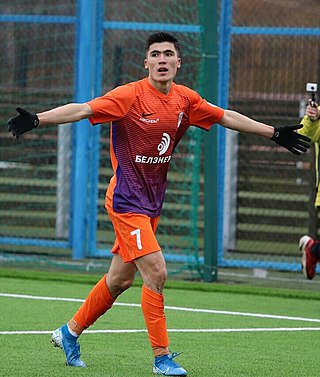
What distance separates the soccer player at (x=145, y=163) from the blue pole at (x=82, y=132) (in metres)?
6.37

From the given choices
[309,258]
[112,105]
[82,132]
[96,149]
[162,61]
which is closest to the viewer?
[112,105]

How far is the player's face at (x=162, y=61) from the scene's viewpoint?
7566 millimetres

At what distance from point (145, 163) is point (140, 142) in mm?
138

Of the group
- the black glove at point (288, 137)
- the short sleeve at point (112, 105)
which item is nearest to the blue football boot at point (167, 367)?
the short sleeve at point (112, 105)

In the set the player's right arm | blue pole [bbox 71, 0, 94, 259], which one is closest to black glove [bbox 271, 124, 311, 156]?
the player's right arm

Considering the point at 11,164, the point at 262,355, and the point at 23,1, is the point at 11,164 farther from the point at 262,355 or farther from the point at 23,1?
the point at 262,355

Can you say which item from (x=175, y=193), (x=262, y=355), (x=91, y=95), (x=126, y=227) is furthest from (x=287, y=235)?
(x=126, y=227)

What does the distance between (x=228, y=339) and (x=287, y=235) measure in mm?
5189

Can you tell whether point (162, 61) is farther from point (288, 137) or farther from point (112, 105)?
point (288, 137)

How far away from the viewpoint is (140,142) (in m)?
7.57

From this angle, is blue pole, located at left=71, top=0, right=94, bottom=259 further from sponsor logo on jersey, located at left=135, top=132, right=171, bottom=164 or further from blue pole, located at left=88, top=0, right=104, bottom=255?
sponsor logo on jersey, located at left=135, top=132, right=171, bottom=164

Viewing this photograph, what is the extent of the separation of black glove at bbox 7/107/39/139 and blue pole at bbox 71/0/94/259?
7024 millimetres

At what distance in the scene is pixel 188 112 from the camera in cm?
782

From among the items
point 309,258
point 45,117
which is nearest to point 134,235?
point 45,117
